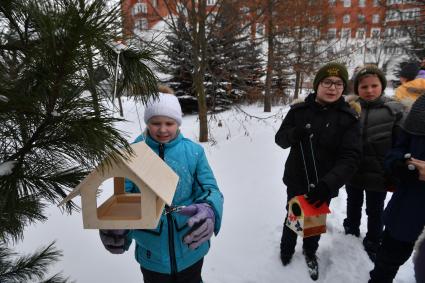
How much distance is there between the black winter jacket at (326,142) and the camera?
218cm

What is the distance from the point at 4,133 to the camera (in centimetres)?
79

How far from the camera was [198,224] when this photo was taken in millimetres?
1312

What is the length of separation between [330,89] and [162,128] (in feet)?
4.42

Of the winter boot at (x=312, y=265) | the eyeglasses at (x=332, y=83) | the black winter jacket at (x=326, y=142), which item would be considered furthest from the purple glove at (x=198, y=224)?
the winter boot at (x=312, y=265)

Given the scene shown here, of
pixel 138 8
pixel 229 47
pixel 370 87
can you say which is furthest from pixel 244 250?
pixel 229 47

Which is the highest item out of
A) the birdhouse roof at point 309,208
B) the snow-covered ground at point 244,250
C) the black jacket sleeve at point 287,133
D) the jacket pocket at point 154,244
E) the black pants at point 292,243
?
the black jacket sleeve at point 287,133

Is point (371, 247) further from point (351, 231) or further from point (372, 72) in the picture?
point (372, 72)

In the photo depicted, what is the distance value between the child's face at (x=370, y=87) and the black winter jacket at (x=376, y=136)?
0.04m

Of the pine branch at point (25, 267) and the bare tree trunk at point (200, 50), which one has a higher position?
the bare tree trunk at point (200, 50)

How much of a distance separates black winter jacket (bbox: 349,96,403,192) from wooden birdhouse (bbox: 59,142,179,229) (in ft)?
6.52

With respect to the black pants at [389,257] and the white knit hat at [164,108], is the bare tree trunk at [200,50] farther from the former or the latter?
the black pants at [389,257]

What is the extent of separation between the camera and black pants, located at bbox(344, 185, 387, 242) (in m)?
2.64

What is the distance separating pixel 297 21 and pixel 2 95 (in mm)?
9920

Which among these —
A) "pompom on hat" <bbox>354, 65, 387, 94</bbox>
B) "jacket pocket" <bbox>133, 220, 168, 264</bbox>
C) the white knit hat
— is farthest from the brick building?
"pompom on hat" <bbox>354, 65, 387, 94</bbox>
